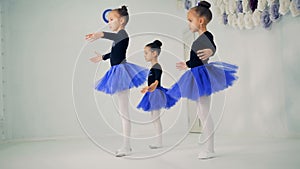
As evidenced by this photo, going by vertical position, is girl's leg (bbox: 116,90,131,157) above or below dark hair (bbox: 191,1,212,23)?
below

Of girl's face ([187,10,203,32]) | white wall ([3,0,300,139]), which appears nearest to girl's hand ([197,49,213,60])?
girl's face ([187,10,203,32])

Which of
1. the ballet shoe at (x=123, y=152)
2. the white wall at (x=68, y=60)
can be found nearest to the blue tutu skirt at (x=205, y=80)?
the ballet shoe at (x=123, y=152)

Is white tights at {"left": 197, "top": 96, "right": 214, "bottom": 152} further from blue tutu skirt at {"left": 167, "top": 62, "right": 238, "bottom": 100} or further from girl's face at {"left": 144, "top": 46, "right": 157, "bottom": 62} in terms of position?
girl's face at {"left": 144, "top": 46, "right": 157, "bottom": 62}

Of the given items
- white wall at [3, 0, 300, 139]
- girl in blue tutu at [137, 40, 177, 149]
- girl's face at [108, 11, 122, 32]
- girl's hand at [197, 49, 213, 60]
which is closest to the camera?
girl's hand at [197, 49, 213, 60]

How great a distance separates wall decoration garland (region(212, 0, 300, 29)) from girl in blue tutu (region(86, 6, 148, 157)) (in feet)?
3.12

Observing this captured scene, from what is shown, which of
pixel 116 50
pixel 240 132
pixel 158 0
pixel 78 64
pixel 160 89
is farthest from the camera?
pixel 158 0

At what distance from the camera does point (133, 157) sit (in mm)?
1554

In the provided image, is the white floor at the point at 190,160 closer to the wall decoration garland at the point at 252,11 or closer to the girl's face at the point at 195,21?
the girl's face at the point at 195,21

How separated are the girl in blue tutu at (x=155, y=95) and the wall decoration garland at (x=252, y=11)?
2.50ft

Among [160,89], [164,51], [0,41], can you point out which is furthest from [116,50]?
[0,41]

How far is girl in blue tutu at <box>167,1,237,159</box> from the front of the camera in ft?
4.72

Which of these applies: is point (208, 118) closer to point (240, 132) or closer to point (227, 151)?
point (227, 151)

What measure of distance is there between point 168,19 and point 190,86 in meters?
1.60

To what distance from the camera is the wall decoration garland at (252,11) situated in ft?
6.35
